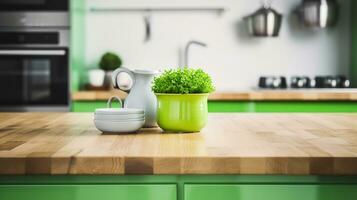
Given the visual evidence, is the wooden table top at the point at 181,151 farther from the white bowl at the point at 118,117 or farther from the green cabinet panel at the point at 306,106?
the green cabinet panel at the point at 306,106

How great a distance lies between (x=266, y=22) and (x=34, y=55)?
1.46 m

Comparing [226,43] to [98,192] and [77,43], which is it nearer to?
[77,43]

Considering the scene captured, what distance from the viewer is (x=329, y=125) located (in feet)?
5.66

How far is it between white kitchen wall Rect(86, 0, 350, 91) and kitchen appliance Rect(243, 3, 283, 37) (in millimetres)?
288

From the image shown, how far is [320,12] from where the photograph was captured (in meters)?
3.56

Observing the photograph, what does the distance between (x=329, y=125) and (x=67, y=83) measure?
6.66ft

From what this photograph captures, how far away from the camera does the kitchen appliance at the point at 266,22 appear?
3541 mm

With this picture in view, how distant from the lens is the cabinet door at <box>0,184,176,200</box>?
45.4 inches

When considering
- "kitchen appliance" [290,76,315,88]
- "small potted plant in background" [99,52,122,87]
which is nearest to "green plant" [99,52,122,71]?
"small potted plant in background" [99,52,122,87]

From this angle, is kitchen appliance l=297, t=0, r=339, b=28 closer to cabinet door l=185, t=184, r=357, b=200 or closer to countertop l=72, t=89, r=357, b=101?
countertop l=72, t=89, r=357, b=101

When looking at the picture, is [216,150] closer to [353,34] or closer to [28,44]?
[28,44]

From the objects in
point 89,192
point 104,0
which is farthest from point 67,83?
point 89,192

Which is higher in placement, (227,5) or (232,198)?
(227,5)

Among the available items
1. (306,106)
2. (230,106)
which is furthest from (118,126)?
(306,106)
